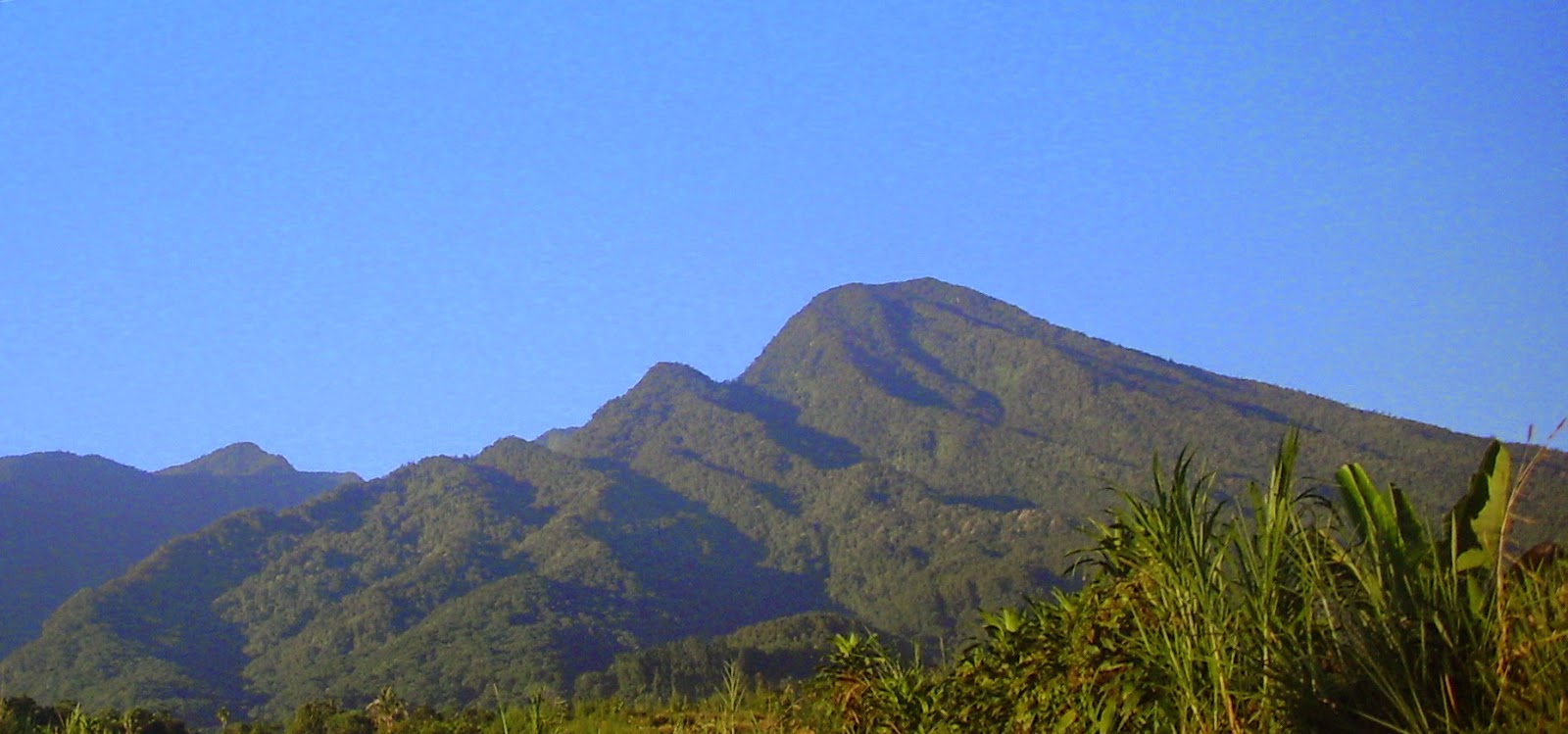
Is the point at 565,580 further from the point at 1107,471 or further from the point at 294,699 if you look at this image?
the point at 1107,471

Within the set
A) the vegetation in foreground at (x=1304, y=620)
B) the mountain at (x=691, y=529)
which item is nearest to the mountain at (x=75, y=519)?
the mountain at (x=691, y=529)

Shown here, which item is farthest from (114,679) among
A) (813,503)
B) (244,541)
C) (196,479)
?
(196,479)

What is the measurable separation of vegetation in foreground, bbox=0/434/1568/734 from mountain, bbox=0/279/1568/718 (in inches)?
2181

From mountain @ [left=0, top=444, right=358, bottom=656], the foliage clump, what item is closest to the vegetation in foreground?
the foliage clump

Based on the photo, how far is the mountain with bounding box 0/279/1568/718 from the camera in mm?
85938

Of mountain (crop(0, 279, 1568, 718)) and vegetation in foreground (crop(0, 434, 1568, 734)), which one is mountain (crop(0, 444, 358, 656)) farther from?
vegetation in foreground (crop(0, 434, 1568, 734))

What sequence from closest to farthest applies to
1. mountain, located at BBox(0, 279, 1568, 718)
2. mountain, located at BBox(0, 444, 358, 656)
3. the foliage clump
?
the foliage clump < mountain, located at BBox(0, 279, 1568, 718) < mountain, located at BBox(0, 444, 358, 656)

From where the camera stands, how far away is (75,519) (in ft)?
494

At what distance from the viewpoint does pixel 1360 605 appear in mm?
5996

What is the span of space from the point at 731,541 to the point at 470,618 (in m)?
32.8

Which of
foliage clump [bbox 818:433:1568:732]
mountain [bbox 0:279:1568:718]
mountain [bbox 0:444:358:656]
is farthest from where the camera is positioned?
mountain [bbox 0:444:358:656]

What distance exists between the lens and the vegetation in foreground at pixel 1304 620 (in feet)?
18.1

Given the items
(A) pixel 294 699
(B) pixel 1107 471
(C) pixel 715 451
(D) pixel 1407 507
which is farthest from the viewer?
(C) pixel 715 451

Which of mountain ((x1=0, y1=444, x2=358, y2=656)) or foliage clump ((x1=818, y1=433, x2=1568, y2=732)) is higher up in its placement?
foliage clump ((x1=818, y1=433, x2=1568, y2=732))
